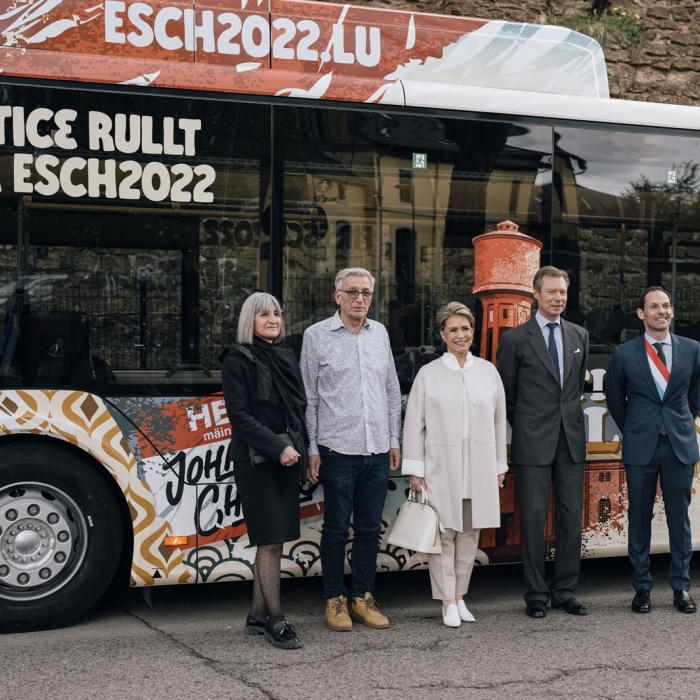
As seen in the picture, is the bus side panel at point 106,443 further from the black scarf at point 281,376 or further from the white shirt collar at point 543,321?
the white shirt collar at point 543,321

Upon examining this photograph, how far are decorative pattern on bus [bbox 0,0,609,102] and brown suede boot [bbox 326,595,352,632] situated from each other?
8.81 ft

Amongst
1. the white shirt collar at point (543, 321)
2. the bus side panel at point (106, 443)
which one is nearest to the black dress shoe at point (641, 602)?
the white shirt collar at point (543, 321)

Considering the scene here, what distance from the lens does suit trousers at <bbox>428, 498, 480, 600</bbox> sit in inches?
203

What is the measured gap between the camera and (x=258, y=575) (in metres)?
4.85

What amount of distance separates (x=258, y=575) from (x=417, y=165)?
2.36m

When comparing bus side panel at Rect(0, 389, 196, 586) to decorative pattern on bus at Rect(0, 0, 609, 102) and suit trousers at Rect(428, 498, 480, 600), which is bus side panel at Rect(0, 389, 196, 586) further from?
decorative pattern on bus at Rect(0, 0, 609, 102)

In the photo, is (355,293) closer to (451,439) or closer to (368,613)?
(451,439)

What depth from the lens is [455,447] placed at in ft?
16.8

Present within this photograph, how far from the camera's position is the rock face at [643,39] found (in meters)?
12.9

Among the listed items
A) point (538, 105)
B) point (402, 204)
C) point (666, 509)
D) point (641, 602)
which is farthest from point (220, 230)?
point (641, 602)

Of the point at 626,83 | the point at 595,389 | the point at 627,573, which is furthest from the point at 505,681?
the point at 626,83

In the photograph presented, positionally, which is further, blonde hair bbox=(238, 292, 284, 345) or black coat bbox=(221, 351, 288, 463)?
blonde hair bbox=(238, 292, 284, 345)

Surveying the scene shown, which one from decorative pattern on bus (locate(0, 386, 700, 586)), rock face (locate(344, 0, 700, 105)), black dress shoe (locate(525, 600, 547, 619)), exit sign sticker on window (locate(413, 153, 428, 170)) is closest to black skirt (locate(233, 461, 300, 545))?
decorative pattern on bus (locate(0, 386, 700, 586))

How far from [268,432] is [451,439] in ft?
3.47
